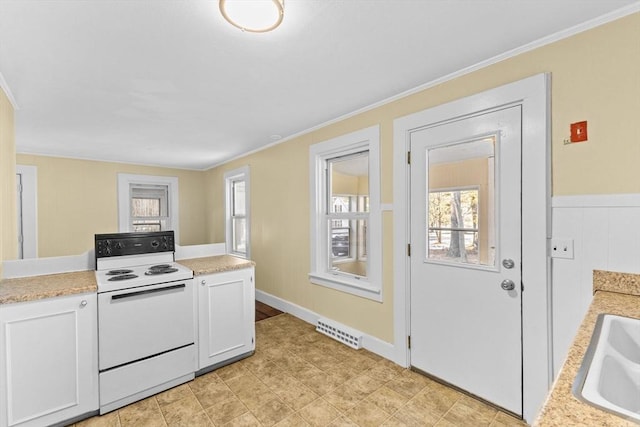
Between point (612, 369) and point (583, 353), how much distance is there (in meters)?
0.13

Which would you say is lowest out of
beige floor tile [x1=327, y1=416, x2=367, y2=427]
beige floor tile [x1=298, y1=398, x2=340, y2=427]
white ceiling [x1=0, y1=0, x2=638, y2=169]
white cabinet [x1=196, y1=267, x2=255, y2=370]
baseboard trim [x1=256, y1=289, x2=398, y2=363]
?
beige floor tile [x1=298, y1=398, x2=340, y2=427]

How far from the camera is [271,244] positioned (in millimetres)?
4066

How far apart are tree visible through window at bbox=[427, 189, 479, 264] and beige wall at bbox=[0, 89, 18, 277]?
3.09 meters

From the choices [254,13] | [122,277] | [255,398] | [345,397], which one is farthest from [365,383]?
[254,13]

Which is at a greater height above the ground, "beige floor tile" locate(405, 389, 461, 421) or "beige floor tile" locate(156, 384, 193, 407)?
"beige floor tile" locate(405, 389, 461, 421)

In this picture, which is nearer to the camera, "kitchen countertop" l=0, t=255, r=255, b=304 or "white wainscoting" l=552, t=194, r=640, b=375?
"white wainscoting" l=552, t=194, r=640, b=375

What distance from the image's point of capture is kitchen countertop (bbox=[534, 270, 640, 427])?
1.94ft

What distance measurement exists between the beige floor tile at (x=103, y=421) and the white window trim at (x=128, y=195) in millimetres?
3180

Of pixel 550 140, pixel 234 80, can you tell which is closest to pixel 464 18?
pixel 550 140

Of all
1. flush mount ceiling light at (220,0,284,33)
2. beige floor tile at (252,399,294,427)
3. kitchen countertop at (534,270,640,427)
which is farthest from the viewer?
beige floor tile at (252,399,294,427)

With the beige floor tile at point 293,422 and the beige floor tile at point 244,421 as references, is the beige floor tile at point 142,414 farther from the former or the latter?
the beige floor tile at point 293,422

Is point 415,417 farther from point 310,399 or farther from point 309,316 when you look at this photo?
point 309,316

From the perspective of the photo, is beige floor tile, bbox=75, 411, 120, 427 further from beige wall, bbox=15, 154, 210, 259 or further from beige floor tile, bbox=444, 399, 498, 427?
beige wall, bbox=15, 154, 210, 259

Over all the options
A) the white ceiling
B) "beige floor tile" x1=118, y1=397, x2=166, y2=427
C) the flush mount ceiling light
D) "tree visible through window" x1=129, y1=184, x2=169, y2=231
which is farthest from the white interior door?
"tree visible through window" x1=129, y1=184, x2=169, y2=231
